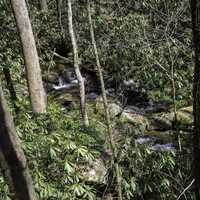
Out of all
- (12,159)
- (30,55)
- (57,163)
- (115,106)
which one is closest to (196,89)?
(12,159)

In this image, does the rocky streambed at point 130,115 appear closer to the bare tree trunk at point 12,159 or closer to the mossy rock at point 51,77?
the mossy rock at point 51,77

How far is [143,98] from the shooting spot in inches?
504

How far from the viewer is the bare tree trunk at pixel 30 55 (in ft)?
27.7

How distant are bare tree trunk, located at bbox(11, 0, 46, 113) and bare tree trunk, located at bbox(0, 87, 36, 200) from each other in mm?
5663

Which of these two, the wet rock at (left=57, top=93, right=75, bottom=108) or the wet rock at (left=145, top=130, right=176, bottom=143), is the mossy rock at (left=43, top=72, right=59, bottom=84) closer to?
the wet rock at (left=57, top=93, right=75, bottom=108)

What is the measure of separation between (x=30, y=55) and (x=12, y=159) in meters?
5.84

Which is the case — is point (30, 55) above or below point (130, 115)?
above

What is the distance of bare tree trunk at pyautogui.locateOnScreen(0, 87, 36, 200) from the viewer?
10.0 feet

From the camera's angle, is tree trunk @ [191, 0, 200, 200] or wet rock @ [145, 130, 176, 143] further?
wet rock @ [145, 130, 176, 143]

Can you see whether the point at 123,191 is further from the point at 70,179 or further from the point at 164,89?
the point at 164,89

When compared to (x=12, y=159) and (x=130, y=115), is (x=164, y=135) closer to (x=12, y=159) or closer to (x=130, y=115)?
(x=130, y=115)

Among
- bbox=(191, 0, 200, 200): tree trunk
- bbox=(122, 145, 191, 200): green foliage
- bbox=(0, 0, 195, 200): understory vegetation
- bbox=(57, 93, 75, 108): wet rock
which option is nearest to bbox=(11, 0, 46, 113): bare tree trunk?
bbox=(0, 0, 195, 200): understory vegetation

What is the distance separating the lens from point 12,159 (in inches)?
123

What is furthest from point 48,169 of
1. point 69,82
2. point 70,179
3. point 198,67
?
point 69,82
